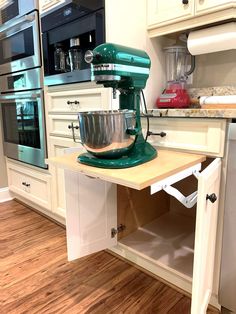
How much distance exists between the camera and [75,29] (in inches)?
54.3

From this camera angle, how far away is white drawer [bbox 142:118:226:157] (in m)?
0.97

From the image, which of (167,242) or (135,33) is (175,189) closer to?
(167,242)

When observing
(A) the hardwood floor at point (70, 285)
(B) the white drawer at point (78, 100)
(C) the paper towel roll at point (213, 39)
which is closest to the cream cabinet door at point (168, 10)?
(C) the paper towel roll at point (213, 39)

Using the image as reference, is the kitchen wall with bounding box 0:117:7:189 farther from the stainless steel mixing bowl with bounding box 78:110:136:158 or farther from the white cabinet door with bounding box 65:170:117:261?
the stainless steel mixing bowl with bounding box 78:110:136:158

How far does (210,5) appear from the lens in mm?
1131

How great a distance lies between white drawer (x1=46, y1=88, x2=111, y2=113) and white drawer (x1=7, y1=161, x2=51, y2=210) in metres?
0.53

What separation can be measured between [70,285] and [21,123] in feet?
4.19

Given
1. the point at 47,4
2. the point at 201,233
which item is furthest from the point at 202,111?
the point at 47,4

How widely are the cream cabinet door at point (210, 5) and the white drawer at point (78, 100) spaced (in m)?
0.57

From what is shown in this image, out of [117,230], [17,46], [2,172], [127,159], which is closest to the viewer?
[127,159]

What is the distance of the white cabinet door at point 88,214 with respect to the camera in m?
1.15

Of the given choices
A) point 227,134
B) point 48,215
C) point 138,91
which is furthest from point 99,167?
→ point 48,215

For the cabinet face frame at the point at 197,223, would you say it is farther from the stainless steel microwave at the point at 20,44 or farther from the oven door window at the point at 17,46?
the oven door window at the point at 17,46

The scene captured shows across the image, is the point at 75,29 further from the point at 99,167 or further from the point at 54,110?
the point at 99,167
